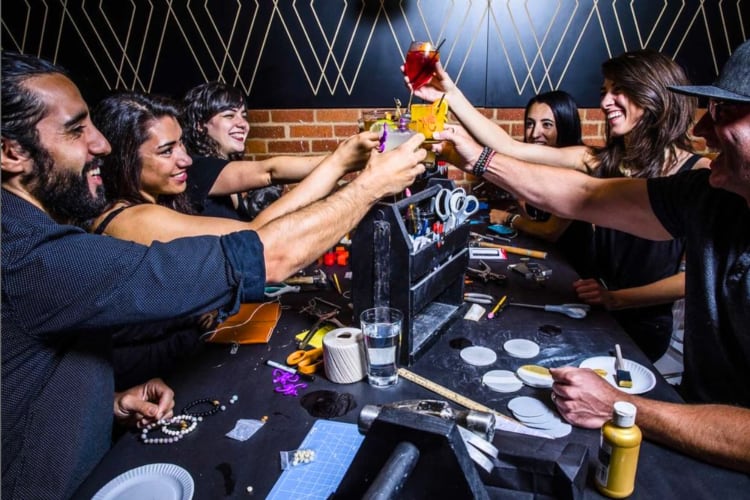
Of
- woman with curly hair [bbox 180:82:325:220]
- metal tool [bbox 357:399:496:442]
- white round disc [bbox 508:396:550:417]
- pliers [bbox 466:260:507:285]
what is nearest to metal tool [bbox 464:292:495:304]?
pliers [bbox 466:260:507:285]

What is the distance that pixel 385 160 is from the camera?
1.43 meters

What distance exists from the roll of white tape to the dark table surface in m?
0.02

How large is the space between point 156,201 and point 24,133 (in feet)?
3.18

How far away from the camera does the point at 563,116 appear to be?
2.99m

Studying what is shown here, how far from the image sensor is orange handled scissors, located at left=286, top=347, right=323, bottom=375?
4.33 ft

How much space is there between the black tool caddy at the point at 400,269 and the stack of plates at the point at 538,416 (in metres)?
0.31

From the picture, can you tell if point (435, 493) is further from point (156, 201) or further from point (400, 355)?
point (156, 201)

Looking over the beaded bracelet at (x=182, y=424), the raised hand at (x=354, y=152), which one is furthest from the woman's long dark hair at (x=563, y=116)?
the beaded bracelet at (x=182, y=424)

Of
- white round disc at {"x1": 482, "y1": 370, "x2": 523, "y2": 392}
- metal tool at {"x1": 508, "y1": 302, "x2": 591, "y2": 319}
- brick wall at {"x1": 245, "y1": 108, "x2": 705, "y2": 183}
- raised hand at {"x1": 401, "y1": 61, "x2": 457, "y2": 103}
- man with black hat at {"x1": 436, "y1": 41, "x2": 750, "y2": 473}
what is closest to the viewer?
man with black hat at {"x1": 436, "y1": 41, "x2": 750, "y2": 473}

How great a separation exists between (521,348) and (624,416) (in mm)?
540

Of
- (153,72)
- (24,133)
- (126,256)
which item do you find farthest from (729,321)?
(153,72)

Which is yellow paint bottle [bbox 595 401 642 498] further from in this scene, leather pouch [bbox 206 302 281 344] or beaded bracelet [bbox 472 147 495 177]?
beaded bracelet [bbox 472 147 495 177]

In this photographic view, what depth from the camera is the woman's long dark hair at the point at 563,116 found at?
299 centimetres

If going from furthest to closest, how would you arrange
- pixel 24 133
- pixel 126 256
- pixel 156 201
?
1. pixel 156 201
2. pixel 24 133
3. pixel 126 256
